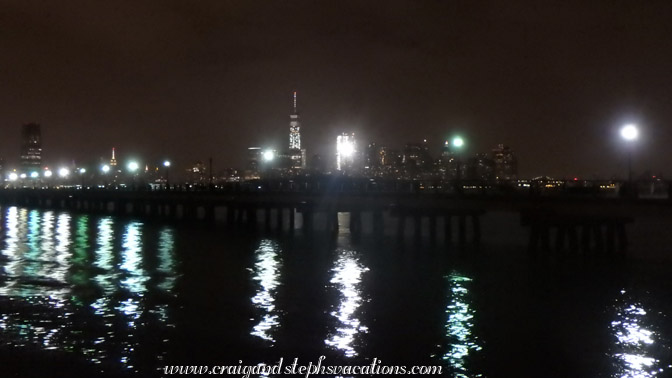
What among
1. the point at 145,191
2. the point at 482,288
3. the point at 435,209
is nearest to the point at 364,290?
the point at 482,288

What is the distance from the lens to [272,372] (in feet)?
57.3

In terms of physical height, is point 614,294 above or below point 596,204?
below

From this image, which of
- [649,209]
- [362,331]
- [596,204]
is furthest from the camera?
[596,204]

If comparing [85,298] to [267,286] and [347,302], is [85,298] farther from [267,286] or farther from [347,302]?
[347,302]

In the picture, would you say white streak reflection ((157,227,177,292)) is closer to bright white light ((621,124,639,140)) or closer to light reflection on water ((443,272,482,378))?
light reflection on water ((443,272,482,378))

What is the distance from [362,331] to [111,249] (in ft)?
102

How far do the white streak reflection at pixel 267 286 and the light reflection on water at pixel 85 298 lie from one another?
2711mm

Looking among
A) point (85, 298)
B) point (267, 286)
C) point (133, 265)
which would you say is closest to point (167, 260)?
point (133, 265)

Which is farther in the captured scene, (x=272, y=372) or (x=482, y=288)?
(x=482, y=288)

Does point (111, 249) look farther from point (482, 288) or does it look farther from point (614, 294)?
point (614, 294)

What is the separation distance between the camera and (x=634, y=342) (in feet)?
69.7

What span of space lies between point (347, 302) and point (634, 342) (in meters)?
9.95

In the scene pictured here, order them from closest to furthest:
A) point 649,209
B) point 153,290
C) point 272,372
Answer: point 272,372 < point 153,290 < point 649,209

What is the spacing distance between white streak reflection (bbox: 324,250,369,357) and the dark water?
0.21ft
